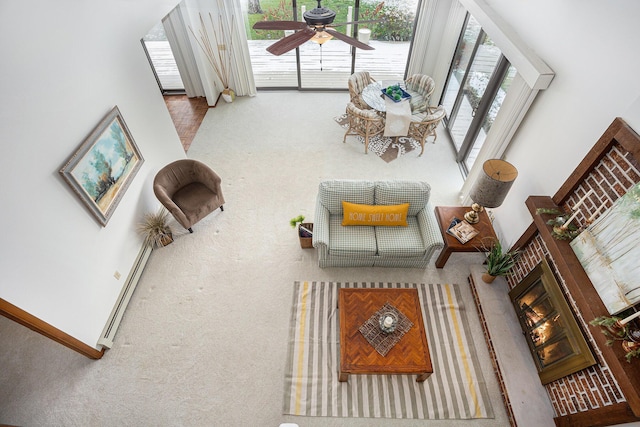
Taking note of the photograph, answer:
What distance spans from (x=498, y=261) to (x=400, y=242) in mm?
1107

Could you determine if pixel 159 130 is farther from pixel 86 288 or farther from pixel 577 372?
pixel 577 372

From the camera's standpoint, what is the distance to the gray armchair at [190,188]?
4.33 m

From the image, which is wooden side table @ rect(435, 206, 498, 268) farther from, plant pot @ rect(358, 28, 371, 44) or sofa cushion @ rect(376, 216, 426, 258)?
plant pot @ rect(358, 28, 371, 44)

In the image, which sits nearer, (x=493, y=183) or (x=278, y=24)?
(x=278, y=24)

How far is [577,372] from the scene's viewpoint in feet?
8.95

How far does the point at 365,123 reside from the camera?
18.1ft

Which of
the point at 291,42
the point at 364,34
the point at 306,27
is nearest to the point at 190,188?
the point at 291,42

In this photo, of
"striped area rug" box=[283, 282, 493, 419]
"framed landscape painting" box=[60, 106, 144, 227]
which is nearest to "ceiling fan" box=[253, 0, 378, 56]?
"framed landscape painting" box=[60, 106, 144, 227]

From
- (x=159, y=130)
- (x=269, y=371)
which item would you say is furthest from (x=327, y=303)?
(x=159, y=130)

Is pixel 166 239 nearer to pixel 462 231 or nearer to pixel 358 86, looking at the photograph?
pixel 462 231

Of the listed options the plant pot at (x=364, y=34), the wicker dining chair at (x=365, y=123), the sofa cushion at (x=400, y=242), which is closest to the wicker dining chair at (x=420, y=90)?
the wicker dining chair at (x=365, y=123)

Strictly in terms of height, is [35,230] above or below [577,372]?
above

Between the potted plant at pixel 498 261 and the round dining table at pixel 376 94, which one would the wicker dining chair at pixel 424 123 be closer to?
the round dining table at pixel 376 94

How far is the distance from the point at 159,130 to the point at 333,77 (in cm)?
431
